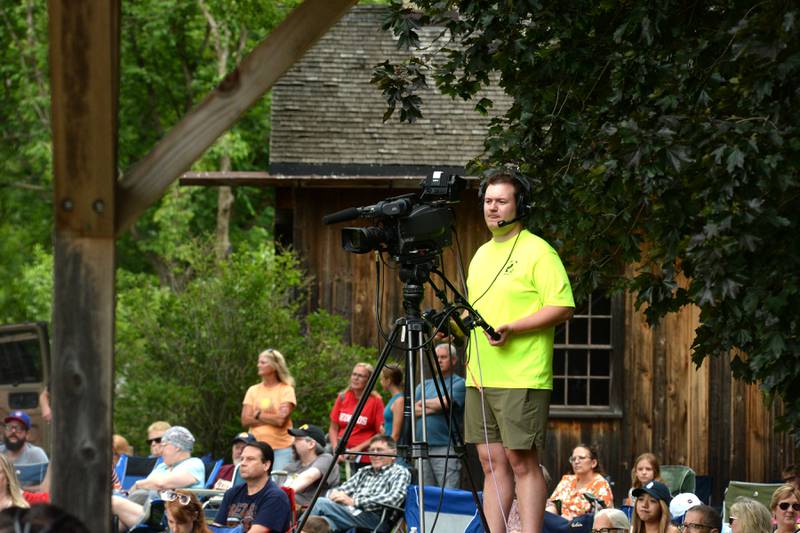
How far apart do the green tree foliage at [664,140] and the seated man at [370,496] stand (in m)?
2.47

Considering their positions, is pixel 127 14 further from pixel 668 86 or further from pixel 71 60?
pixel 71 60

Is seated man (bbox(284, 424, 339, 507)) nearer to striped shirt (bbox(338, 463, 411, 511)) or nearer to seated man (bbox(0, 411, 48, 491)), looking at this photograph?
striped shirt (bbox(338, 463, 411, 511))

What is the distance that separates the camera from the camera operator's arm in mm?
6559

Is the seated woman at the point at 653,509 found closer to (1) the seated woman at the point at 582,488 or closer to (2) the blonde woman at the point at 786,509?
(2) the blonde woman at the point at 786,509

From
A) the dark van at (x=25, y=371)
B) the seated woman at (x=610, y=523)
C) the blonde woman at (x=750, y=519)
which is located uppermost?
the dark van at (x=25, y=371)

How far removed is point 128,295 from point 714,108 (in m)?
10.0

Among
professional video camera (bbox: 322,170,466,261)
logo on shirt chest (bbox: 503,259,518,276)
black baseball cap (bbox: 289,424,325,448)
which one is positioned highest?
professional video camera (bbox: 322,170,466,261)

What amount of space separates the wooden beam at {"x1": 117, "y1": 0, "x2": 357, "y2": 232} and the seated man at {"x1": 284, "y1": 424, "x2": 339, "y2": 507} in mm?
6822

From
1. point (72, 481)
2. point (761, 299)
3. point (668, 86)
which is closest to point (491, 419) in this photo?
point (761, 299)

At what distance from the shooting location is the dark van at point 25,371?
15.1m

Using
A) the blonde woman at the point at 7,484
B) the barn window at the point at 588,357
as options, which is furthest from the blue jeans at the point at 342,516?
the barn window at the point at 588,357

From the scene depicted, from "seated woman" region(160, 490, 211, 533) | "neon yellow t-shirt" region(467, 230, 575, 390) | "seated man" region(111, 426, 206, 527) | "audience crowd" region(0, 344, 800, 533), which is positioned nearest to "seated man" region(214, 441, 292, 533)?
"audience crowd" region(0, 344, 800, 533)

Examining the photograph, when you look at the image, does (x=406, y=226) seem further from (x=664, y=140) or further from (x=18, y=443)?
(x=18, y=443)

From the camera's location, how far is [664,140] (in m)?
6.73
